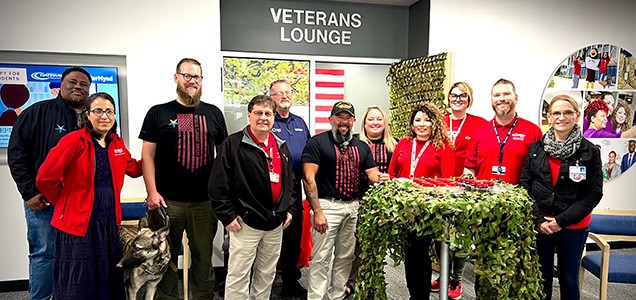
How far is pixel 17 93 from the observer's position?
3.54 meters

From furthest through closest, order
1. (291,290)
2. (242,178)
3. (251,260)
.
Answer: (291,290) → (251,260) → (242,178)

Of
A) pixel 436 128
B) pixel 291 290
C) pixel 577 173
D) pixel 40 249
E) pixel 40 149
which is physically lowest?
pixel 291 290

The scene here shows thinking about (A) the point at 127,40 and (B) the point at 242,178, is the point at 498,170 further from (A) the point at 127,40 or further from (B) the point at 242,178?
(A) the point at 127,40

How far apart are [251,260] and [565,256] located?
2.01 metres

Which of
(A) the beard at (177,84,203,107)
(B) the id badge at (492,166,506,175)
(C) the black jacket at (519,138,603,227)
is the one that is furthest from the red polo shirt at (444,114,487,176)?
(A) the beard at (177,84,203,107)

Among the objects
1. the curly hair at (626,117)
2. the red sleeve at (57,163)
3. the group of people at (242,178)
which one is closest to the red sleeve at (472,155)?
the group of people at (242,178)

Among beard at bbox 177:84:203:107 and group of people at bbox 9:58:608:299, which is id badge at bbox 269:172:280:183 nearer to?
group of people at bbox 9:58:608:299

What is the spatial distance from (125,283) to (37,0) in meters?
2.54

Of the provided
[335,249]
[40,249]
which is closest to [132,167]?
[40,249]

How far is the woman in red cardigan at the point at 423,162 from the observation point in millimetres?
2799

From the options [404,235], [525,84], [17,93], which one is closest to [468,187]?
[404,235]

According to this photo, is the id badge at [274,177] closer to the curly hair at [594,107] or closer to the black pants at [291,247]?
the black pants at [291,247]

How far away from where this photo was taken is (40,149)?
2648mm

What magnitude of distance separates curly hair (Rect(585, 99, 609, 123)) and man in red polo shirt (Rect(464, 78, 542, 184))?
99.5 inches
